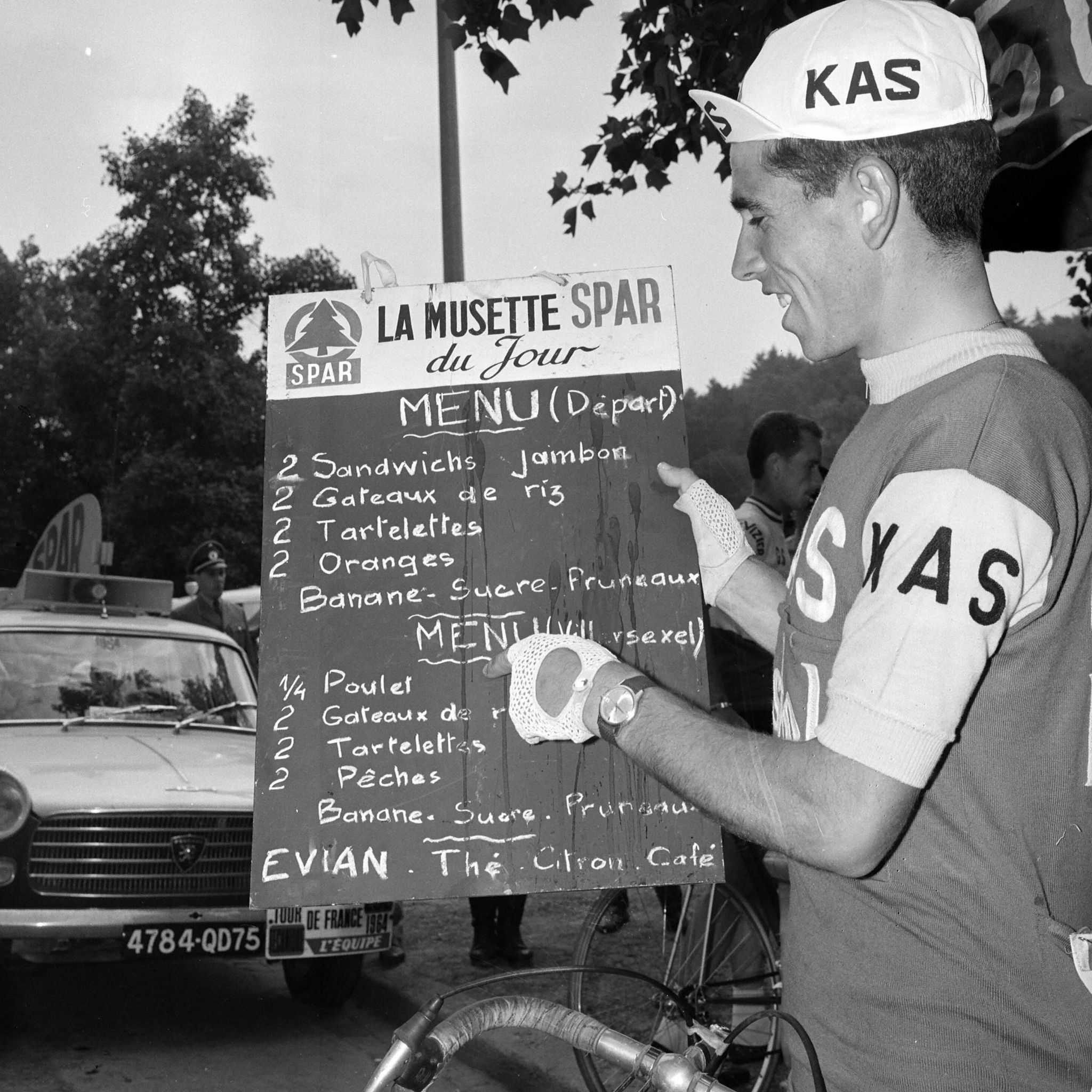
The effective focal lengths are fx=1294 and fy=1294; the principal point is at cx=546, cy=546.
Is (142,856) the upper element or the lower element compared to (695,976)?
upper

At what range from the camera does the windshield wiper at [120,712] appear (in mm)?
5816

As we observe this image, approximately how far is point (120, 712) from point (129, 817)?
87 cm

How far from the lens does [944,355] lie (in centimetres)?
148

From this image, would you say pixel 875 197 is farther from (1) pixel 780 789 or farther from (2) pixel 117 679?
(2) pixel 117 679

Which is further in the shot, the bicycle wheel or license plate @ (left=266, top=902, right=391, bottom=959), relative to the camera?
license plate @ (left=266, top=902, right=391, bottom=959)

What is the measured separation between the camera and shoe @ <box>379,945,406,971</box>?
621cm

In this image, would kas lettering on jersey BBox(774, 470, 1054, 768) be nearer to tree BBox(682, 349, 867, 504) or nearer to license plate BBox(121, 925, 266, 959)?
license plate BBox(121, 925, 266, 959)

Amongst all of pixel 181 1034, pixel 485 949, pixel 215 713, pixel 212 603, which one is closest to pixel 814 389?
pixel 485 949

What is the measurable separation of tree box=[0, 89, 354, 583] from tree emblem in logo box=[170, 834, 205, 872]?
66.3 ft

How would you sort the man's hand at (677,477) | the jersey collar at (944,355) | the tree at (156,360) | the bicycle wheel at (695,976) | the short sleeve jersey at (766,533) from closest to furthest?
1. the jersey collar at (944,355)
2. the man's hand at (677,477)
3. the bicycle wheel at (695,976)
4. the short sleeve jersey at (766,533)
5. the tree at (156,360)

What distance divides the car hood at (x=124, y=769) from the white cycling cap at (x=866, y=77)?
14.3 feet

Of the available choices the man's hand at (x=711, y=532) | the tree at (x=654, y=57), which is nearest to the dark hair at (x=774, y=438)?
the tree at (x=654, y=57)

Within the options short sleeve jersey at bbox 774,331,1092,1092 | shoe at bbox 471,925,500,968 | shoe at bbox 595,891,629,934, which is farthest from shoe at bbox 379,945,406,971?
short sleeve jersey at bbox 774,331,1092,1092

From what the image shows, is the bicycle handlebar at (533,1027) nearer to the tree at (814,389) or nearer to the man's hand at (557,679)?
the man's hand at (557,679)
